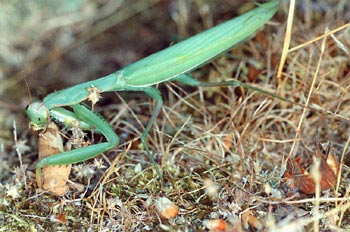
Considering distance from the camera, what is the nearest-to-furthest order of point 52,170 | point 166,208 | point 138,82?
point 166,208 → point 52,170 → point 138,82

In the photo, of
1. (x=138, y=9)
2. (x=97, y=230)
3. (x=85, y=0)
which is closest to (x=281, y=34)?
(x=138, y=9)

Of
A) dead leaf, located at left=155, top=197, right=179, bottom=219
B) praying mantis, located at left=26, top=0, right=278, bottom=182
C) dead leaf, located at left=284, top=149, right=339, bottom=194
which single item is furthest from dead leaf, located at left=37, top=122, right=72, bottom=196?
dead leaf, located at left=284, top=149, right=339, bottom=194

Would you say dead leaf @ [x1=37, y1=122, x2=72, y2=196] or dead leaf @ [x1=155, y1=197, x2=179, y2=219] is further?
dead leaf @ [x1=37, y1=122, x2=72, y2=196]

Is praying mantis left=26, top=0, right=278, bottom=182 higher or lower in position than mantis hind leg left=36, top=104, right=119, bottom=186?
higher

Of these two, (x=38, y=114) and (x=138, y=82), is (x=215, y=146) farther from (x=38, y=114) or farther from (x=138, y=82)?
(x=38, y=114)

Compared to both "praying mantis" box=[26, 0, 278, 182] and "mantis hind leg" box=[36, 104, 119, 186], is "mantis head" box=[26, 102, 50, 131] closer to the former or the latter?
"praying mantis" box=[26, 0, 278, 182]

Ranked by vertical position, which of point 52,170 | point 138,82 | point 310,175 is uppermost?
point 138,82

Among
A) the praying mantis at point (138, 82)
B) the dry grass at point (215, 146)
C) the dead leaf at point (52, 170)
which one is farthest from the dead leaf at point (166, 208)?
the dead leaf at point (52, 170)

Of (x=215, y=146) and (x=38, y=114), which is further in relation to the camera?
(x=215, y=146)

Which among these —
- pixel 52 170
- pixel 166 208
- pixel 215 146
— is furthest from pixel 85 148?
pixel 215 146
